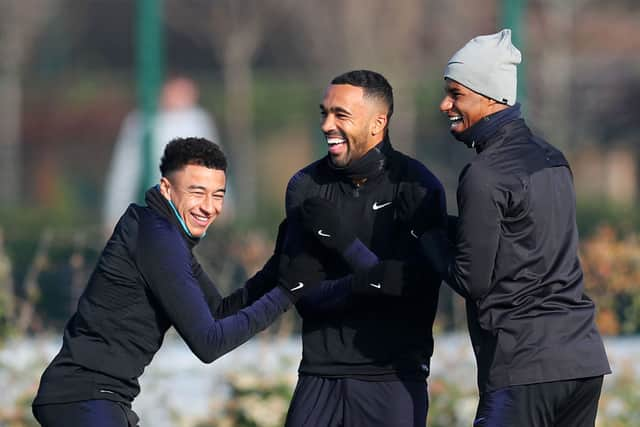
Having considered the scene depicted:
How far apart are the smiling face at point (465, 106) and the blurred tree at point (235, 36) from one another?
788cm

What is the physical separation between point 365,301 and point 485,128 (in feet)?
2.65

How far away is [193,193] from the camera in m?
4.85

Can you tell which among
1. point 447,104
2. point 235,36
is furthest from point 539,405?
point 235,36

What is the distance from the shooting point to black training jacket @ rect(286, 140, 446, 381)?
198 inches

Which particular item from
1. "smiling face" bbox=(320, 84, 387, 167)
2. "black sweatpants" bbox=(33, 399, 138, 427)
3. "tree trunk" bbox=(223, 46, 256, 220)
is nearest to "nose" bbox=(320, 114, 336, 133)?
"smiling face" bbox=(320, 84, 387, 167)

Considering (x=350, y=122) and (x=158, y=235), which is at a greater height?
(x=350, y=122)

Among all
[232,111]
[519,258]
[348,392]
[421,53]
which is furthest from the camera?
[232,111]

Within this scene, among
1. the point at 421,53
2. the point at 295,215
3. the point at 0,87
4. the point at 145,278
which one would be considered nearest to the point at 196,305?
the point at 145,278

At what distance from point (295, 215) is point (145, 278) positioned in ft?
2.32

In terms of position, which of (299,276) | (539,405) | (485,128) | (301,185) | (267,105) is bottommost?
(539,405)

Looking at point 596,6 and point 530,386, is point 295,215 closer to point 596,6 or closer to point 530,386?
point 530,386

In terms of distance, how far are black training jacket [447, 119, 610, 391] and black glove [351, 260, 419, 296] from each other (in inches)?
10.3

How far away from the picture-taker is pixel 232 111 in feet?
46.5

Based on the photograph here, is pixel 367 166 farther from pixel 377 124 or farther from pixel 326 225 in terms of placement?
pixel 326 225
